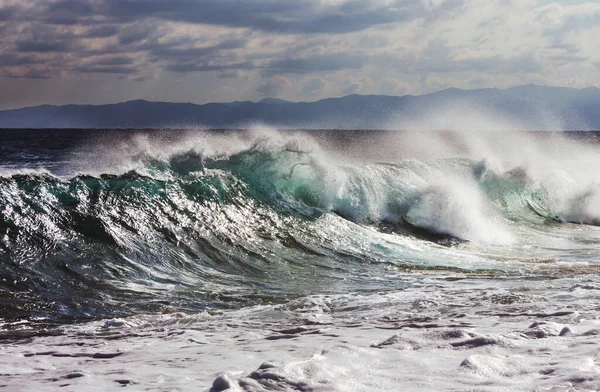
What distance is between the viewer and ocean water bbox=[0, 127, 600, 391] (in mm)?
5102

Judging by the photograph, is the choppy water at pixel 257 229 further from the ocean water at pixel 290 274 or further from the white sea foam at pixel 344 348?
the white sea foam at pixel 344 348

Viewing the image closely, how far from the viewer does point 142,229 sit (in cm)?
1190

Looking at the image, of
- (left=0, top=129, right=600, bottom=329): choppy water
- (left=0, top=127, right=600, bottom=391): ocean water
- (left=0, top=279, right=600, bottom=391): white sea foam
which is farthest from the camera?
(left=0, top=129, right=600, bottom=329): choppy water

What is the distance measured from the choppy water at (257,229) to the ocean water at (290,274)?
0.05 meters

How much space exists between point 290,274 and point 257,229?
304cm

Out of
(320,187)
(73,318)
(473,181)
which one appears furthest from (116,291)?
(473,181)

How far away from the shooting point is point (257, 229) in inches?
535

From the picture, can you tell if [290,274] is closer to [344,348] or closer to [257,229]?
[257,229]

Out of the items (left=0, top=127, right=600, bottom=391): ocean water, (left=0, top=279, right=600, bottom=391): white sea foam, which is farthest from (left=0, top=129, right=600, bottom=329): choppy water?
(left=0, top=279, right=600, bottom=391): white sea foam

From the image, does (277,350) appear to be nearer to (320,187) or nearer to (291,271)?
(291,271)

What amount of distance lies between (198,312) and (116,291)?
5.26ft

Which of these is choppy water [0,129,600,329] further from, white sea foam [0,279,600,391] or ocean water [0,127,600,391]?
white sea foam [0,279,600,391]

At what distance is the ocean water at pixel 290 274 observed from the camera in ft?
16.7

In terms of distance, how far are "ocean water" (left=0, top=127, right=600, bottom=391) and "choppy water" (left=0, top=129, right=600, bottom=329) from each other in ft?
0.16
